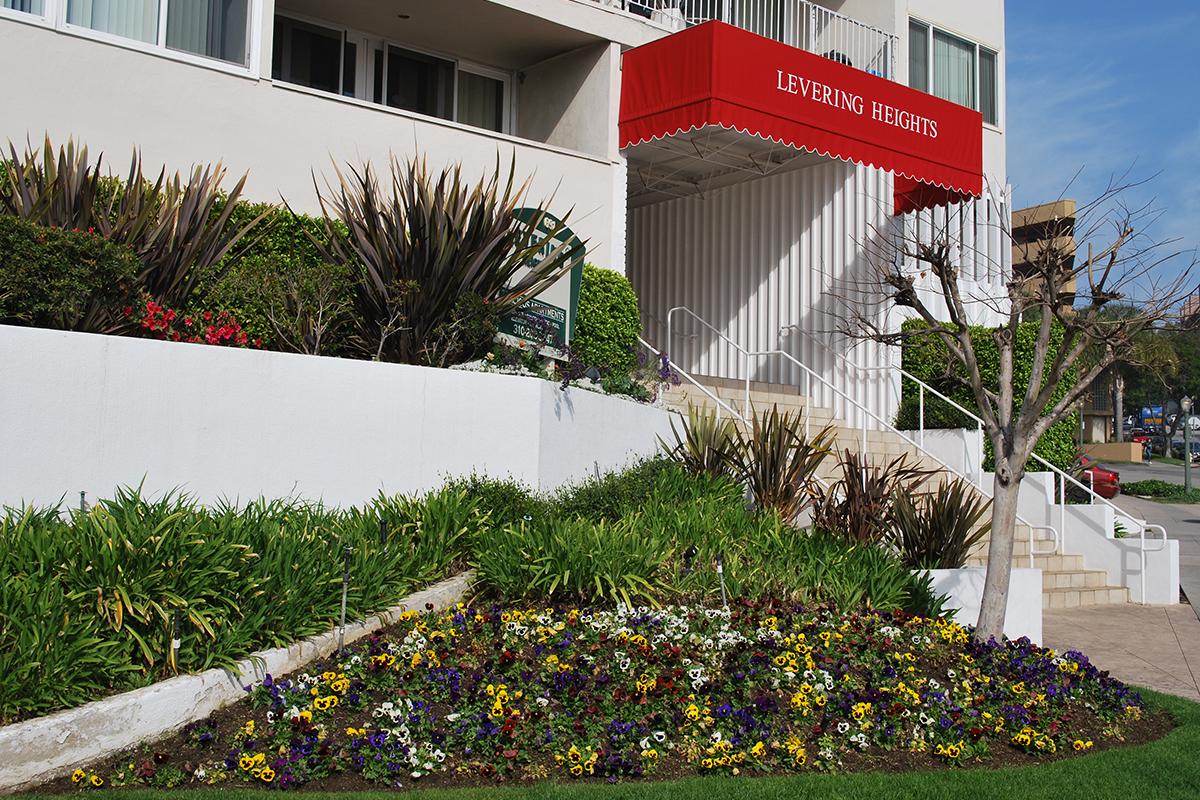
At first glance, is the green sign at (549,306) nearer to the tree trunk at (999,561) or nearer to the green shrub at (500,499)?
the green shrub at (500,499)

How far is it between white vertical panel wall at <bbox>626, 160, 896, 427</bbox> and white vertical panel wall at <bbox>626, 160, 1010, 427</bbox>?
0.7 inches

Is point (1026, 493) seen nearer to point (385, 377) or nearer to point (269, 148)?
point (385, 377)

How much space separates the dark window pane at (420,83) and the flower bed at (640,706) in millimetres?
10730

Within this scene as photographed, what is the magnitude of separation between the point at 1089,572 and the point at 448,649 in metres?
10.1

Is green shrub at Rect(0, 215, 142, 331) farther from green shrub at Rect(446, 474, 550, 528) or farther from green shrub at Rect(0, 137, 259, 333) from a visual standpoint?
green shrub at Rect(446, 474, 550, 528)

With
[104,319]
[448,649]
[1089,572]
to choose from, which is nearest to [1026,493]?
[1089,572]

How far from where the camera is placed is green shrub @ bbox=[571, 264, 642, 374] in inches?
565

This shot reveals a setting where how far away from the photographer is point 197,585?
6.94 metres

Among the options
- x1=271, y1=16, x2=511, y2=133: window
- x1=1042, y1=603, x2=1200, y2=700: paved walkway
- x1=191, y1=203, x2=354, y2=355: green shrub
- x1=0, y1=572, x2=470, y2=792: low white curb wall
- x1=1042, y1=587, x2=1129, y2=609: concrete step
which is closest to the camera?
x1=0, y1=572, x2=470, y2=792: low white curb wall

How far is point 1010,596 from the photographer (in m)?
10.7

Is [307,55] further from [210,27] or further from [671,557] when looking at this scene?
[671,557]

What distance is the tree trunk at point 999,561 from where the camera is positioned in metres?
8.83

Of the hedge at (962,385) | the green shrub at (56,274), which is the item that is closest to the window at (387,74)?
the green shrub at (56,274)

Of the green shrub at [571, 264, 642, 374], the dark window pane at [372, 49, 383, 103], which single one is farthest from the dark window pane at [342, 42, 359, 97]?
the green shrub at [571, 264, 642, 374]
